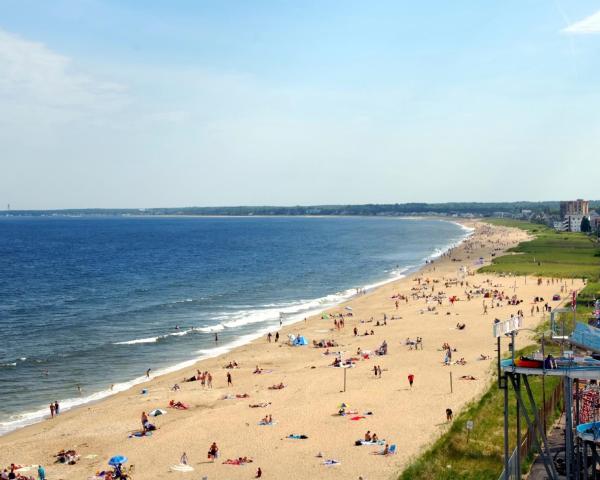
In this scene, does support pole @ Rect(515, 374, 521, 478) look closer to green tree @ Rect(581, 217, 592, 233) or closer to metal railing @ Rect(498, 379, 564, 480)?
metal railing @ Rect(498, 379, 564, 480)

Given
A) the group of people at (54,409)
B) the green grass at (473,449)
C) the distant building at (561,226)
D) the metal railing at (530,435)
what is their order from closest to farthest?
the metal railing at (530,435)
the green grass at (473,449)
the group of people at (54,409)
the distant building at (561,226)

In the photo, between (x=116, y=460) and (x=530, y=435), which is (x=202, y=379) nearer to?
(x=116, y=460)

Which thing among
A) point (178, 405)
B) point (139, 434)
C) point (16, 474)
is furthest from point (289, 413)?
point (16, 474)

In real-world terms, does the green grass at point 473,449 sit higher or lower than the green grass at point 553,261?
lower

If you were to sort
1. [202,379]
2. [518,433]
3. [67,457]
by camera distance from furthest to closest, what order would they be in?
[202,379], [67,457], [518,433]

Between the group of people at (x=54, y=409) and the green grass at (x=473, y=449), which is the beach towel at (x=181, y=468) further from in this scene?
the group of people at (x=54, y=409)

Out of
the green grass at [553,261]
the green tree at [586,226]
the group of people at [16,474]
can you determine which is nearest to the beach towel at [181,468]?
the group of people at [16,474]

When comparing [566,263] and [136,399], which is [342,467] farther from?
[566,263]

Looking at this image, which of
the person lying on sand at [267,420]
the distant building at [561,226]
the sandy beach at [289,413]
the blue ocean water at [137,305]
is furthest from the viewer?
the distant building at [561,226]
